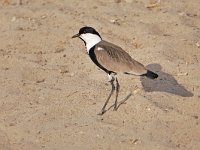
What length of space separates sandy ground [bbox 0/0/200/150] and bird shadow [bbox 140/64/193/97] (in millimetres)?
13

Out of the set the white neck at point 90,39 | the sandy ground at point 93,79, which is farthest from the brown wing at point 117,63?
the sandy ground at point 93,79

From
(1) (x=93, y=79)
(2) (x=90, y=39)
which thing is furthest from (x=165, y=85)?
(2) (x=90, y=39)

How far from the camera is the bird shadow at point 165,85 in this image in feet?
22.6

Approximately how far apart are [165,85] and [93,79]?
951 millimetres

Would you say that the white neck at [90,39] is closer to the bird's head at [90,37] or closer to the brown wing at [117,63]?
the bird's head at [90,37]

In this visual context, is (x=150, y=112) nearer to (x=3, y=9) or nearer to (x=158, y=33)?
(x=158, y=33)

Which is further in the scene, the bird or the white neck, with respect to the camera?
the white neck

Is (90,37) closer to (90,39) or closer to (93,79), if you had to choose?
(90,39)

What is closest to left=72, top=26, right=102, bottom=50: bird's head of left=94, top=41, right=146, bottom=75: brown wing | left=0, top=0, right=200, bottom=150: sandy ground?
left=94, top=41, right=146, bottom=75: brown wing

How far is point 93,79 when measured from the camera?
7.38 meters

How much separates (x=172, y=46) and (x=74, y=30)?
157cm

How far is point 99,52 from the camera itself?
644cm

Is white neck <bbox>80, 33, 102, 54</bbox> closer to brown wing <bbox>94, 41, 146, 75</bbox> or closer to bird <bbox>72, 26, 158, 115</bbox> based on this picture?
bird <bbox>72, 26, 158, 115</bbox>

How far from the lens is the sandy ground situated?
5.93 metres
